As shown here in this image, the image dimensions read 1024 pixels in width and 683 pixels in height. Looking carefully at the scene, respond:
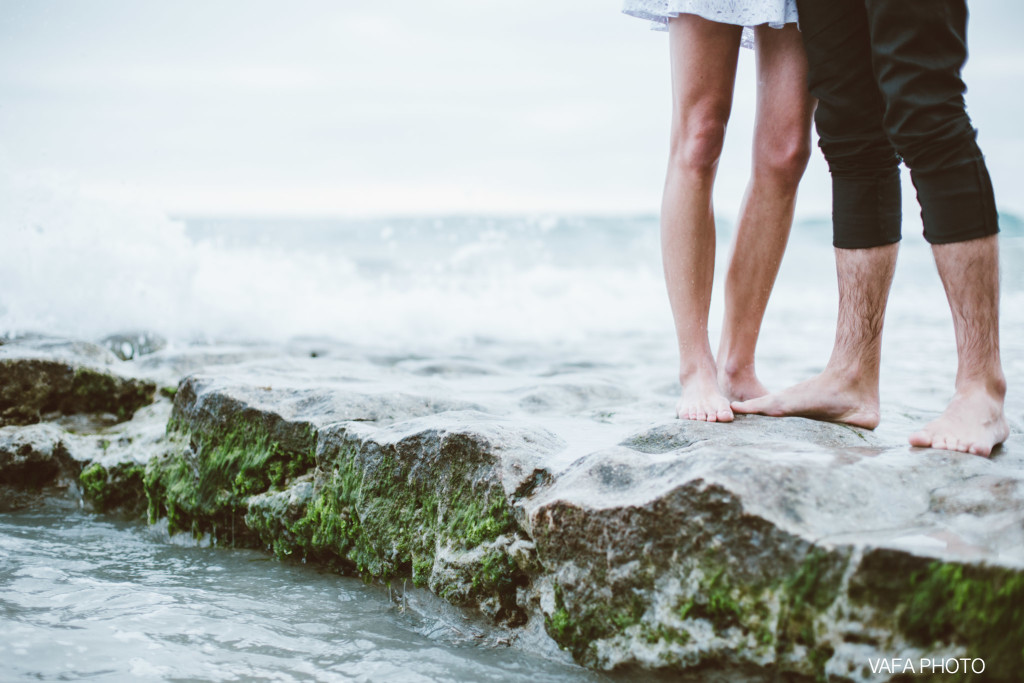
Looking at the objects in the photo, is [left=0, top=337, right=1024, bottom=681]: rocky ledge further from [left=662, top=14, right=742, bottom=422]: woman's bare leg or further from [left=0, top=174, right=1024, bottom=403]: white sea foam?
[left=0, top=174, right=1024, bottom=403]: white sea foam

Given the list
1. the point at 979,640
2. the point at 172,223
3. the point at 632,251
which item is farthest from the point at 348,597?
the point at 632,251

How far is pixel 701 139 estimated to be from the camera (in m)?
2.46

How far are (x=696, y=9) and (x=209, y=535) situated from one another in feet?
8.09

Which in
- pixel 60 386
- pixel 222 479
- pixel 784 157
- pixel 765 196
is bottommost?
pixel 222 479

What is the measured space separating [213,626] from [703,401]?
1.55 meters

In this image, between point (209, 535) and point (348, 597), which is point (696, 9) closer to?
point (348, 597)

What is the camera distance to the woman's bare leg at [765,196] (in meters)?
2.46

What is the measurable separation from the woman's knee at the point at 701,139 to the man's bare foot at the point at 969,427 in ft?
3.40

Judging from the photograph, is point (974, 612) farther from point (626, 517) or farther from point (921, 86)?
point (921, 86)

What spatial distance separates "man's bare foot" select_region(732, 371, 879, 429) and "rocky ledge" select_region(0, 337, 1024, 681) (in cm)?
10

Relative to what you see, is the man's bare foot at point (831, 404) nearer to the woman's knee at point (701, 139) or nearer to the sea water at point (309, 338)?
the sea water at point (309, 338)

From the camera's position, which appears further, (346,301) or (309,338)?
(346,301)

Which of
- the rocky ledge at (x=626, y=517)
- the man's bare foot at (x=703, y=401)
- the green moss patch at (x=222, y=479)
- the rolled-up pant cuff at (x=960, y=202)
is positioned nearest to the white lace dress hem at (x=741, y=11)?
the rolled-up pant cuff at (x=960, y=202)

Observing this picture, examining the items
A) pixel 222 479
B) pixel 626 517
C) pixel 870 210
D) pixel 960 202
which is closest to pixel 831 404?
pixel 870 210
